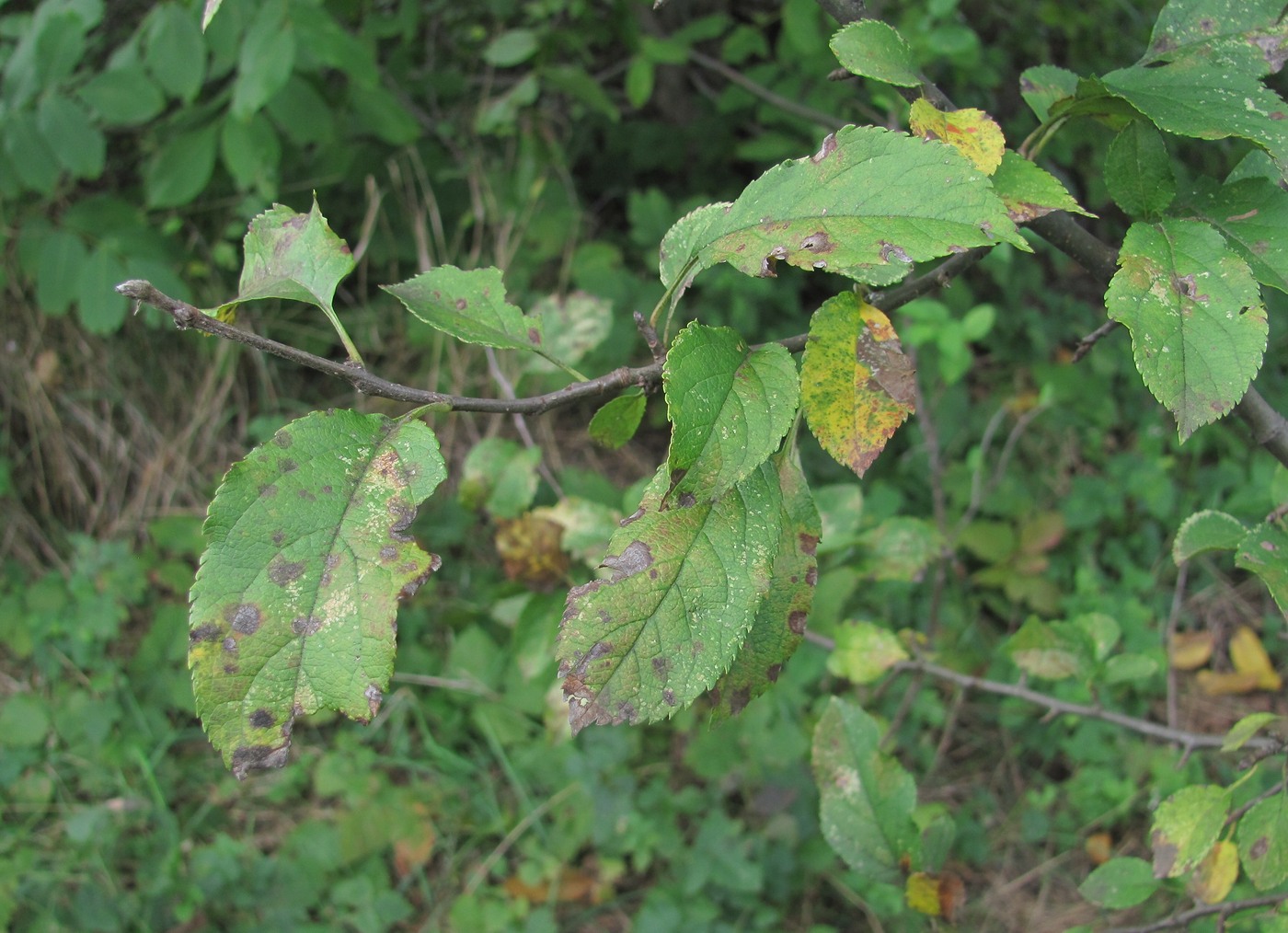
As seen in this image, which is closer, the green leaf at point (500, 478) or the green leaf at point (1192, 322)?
the green leaf at point (1192, 322)

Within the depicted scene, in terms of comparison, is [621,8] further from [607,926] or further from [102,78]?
[607,926]

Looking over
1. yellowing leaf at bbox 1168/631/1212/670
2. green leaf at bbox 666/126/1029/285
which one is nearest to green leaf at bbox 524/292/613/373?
green leaf at bbox 666/126/1029/285

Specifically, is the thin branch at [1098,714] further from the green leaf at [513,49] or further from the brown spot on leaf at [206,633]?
the green leaf at [513,49]

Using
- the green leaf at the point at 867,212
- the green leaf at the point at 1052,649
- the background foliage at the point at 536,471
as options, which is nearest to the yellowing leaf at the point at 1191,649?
the background foliage at the point at 536,471

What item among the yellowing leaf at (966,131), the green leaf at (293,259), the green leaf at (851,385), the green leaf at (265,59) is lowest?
the green leaf at (851,385)

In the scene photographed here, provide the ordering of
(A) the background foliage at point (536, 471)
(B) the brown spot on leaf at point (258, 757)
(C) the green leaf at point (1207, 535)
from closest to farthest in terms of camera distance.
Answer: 1. (B) the brown spot on leaf at point (258, 757)
2. (C) the green leaf at point (1207, 535)
3. (A) the background foliage at point (536, 471)

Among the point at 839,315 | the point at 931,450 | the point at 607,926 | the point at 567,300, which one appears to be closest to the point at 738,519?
the point at 839,315
